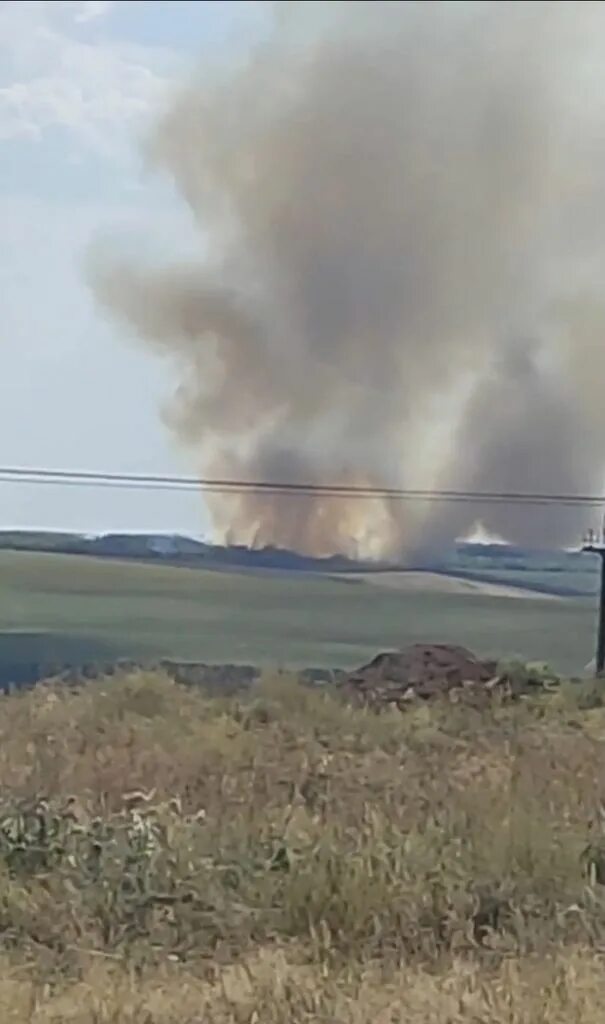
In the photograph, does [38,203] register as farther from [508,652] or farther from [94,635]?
[508,652]

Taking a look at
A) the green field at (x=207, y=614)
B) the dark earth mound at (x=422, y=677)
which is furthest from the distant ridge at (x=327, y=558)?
the dark earth mound at (x=422, y=677)

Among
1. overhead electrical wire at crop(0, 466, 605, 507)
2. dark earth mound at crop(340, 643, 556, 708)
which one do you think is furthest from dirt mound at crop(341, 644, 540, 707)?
overhead electrical wire at crop(0, 466, 605, 507)

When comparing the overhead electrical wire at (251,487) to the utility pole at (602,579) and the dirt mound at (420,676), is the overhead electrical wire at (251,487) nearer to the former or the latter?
the utility pole at (602,579)

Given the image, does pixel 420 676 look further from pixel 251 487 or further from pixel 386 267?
pixel 386 267

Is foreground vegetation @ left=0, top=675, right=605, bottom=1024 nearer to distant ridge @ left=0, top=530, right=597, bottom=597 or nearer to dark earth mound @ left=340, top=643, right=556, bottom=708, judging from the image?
dark earth mound @ left=340, top=643, right=556, bottom=708

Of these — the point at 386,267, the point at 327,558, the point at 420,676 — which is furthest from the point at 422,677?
the point at 386,267

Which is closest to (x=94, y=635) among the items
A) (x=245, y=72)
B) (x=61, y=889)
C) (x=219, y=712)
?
(x=219, y=712)
